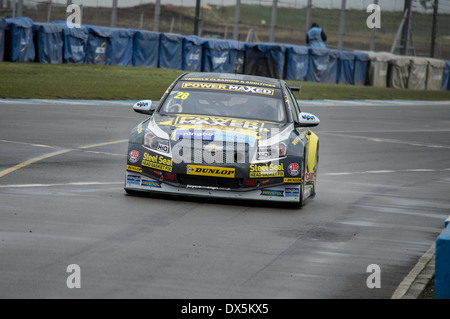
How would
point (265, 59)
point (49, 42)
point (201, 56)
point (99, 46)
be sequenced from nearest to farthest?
point (49, 42), point (99, 46), point (201, 56), point (265, 59)

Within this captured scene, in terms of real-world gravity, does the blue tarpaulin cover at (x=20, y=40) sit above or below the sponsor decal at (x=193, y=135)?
below

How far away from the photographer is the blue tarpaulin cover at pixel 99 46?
41062 mm

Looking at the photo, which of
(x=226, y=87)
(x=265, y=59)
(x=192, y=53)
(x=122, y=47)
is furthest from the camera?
(x=265, y=59)

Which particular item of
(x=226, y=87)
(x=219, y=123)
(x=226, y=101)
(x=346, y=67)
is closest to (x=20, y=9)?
(x=346, y=67)

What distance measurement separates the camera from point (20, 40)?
3741 centimetres

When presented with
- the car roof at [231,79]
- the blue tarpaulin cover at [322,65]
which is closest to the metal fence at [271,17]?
the blue tarpaulin cover at [322,65]

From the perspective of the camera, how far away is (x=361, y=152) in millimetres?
18375

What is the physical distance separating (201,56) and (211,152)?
118ft

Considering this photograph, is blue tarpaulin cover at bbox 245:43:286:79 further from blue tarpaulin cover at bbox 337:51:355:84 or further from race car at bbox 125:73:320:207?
race car at bbox 125:73:320:207

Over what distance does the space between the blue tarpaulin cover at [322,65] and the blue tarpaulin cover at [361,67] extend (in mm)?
1641

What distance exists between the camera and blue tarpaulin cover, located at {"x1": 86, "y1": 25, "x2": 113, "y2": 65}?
41062 mm

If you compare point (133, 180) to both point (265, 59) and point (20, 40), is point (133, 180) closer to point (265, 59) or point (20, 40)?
point (20, 40)

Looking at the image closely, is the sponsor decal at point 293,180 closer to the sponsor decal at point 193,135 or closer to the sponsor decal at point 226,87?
the sponsor decal at point 193,135
